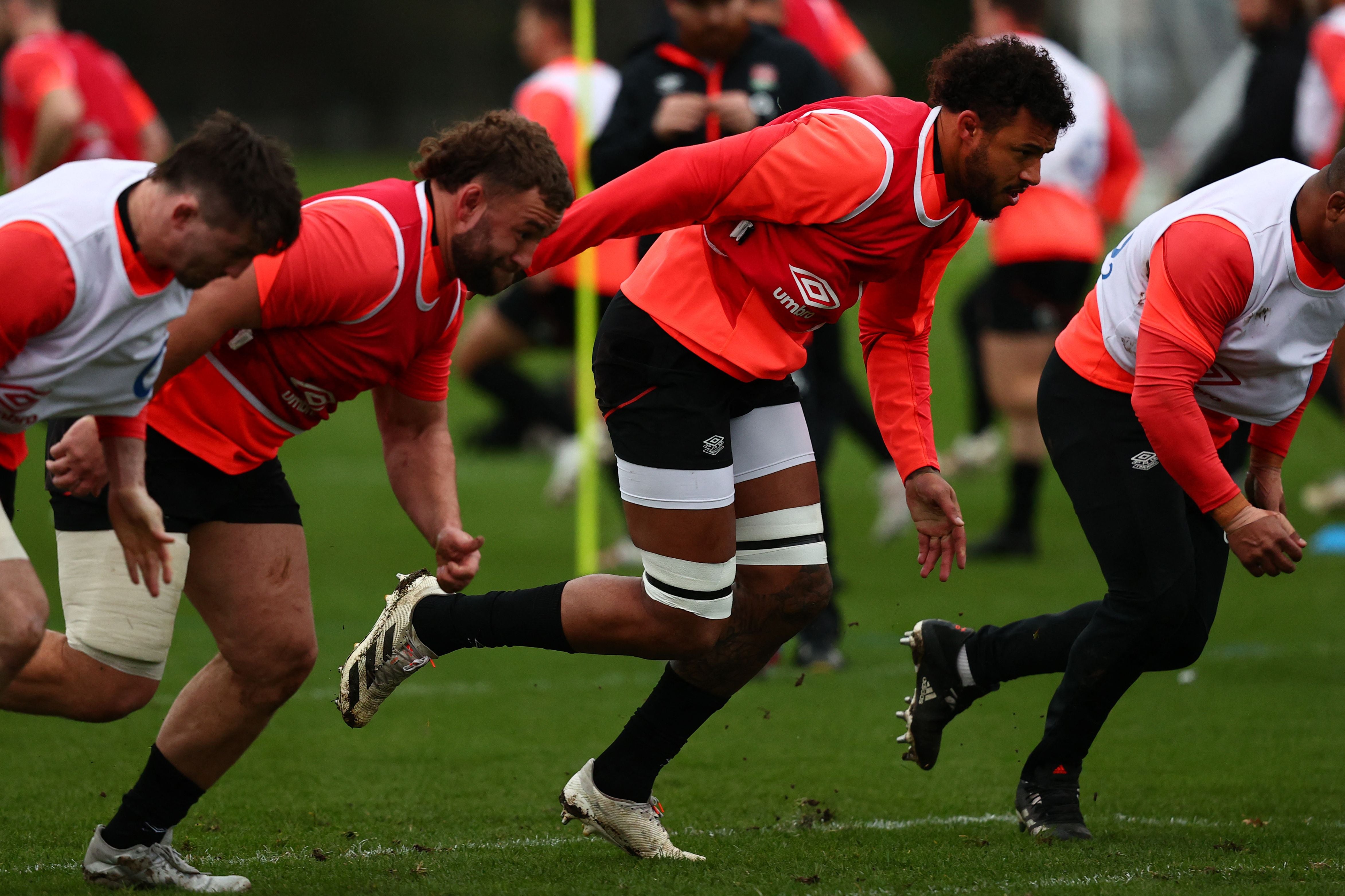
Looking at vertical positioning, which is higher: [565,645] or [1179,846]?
[565,645]

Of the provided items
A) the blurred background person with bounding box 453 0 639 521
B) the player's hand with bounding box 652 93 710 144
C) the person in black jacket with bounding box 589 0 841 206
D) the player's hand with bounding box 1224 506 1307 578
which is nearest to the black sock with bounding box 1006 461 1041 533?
the blurred background person with bounding box 453 0 639 521

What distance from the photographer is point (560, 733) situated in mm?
5551

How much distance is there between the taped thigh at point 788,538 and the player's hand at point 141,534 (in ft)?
4.88

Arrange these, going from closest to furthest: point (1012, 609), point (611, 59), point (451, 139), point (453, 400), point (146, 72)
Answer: point (451, 139)
point (1012, 609)
point (453, 400)
point (611, 59)
point (146, 72)

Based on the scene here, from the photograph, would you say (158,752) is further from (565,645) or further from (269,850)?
(565,645)

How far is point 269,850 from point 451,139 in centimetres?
190

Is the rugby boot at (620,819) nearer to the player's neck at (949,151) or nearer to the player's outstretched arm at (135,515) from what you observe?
the player's outstretched arm at (135,515)

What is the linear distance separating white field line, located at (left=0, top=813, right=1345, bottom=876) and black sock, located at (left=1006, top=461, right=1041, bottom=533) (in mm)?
4191

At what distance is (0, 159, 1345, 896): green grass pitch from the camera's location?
3916mm

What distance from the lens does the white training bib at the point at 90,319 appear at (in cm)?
312

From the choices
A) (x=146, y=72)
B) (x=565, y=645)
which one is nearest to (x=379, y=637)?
(x=565, y=645)

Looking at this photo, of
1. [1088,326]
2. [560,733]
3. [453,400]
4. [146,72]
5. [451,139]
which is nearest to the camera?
[451,139]

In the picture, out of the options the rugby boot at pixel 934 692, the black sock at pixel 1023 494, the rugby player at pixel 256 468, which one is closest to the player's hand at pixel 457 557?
the rugby player at pixel 256 468

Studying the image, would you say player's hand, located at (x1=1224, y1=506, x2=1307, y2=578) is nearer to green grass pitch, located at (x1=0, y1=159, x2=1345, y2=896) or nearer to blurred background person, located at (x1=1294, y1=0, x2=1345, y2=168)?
green grass pitch, located at (x1=0, y1=159, x2=1345, y2=896)
